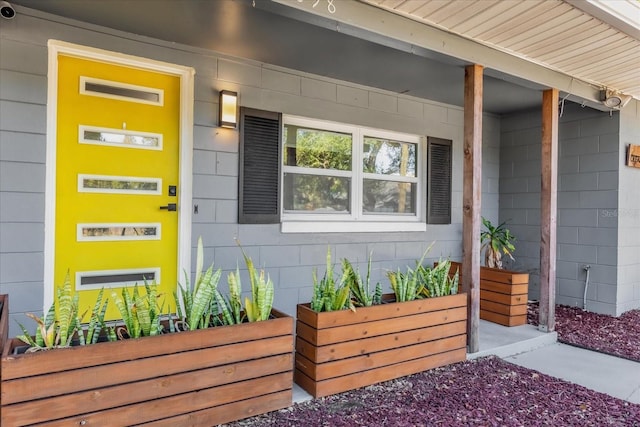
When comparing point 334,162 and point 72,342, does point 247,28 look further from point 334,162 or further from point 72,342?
point 72,342

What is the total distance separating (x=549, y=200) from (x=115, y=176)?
12.2 ft

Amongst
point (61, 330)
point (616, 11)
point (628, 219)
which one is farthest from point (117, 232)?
point (628, 219)

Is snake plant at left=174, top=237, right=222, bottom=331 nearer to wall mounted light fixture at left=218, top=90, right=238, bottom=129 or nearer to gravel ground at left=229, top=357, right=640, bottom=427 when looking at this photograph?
gravel ground at left=229, top=357, right=640, bottom=427

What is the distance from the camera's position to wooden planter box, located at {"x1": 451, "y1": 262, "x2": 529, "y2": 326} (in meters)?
3.90

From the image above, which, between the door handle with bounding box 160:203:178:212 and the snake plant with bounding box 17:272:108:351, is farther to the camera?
the door handle with bounding box 160:203:178:212

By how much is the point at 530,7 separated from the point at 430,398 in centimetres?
247

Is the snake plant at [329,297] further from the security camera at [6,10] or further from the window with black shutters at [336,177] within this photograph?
the security camera at [6,10]

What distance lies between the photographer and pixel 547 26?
281 centimetres

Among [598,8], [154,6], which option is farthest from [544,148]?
[154,6]

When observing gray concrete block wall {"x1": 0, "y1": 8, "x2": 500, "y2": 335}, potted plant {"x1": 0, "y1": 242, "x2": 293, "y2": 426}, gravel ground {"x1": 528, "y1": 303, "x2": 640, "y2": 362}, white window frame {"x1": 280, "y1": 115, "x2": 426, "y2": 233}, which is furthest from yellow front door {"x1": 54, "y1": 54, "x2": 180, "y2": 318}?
gravel ground {"x1": 528, "y1": 303, "x2": 640, "y2": 362}

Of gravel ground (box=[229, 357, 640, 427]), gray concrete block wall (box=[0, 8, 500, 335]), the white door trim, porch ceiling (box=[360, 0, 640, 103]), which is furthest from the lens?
the white door trim

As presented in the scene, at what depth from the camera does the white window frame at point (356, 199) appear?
12.9 ft

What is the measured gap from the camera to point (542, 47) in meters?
3.17

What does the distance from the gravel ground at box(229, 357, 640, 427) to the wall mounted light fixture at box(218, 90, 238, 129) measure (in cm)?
227
